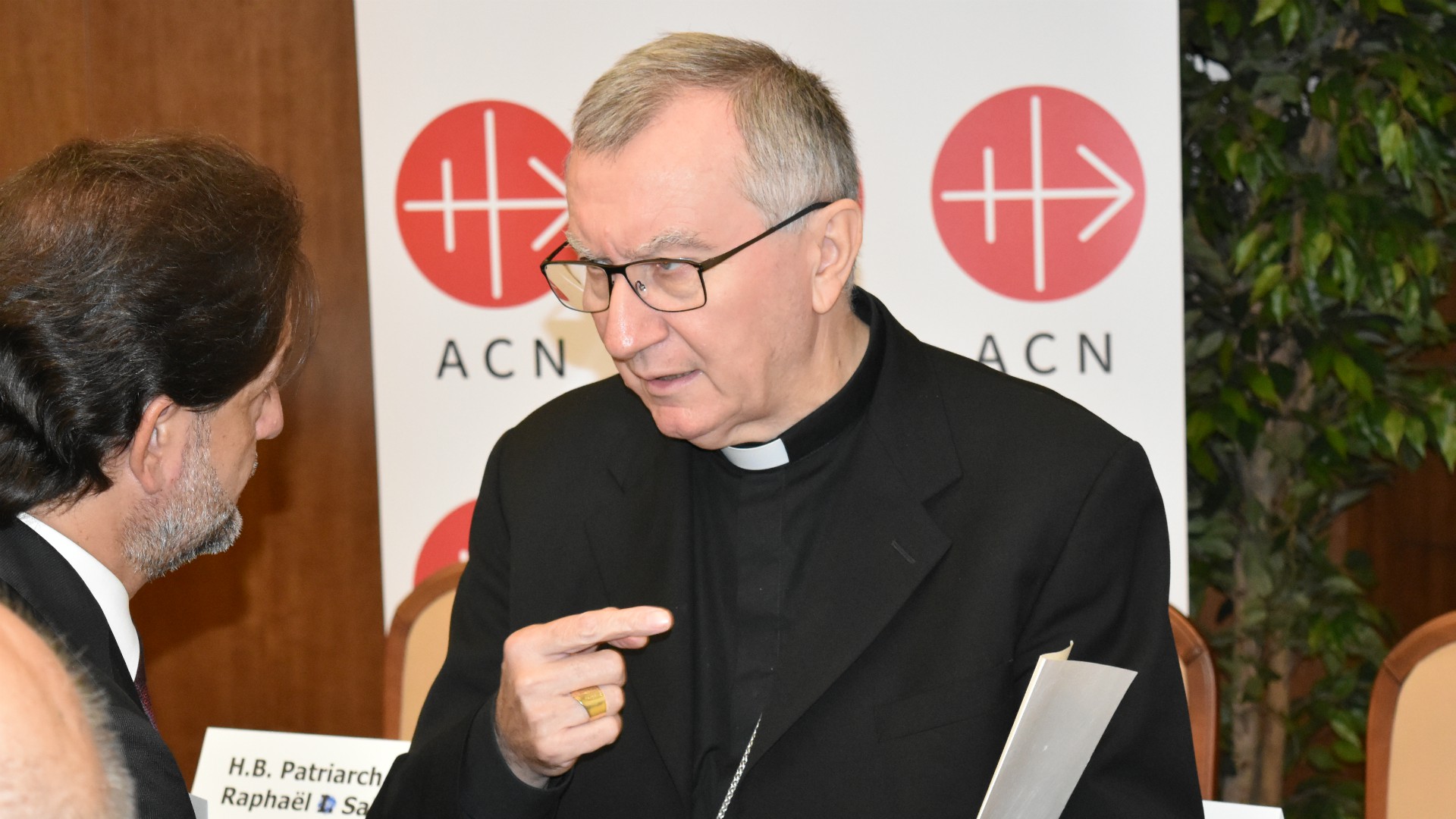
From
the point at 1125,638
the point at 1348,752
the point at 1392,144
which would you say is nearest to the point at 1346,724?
the point at 1348,752

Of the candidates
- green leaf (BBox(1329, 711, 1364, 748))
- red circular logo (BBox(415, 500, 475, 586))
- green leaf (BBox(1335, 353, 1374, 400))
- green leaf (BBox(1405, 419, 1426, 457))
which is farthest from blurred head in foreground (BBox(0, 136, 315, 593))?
green leaf (BBox(1329, 711, 1364, 748))

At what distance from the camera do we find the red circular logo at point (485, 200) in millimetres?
3193

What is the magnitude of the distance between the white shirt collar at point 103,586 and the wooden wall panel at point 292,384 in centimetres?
226

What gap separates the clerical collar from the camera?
179 cm

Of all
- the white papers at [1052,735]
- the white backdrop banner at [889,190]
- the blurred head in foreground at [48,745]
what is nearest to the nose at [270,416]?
the white papers at [1052,735]

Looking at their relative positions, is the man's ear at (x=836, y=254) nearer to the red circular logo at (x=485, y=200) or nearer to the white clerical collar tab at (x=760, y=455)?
the white clerical collar tab at (x=760, y=455)

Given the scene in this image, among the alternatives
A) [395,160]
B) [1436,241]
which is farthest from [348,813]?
[1436,241]

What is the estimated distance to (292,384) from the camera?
12.4 feet

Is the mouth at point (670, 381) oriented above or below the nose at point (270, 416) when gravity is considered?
above

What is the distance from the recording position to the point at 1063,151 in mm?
2975

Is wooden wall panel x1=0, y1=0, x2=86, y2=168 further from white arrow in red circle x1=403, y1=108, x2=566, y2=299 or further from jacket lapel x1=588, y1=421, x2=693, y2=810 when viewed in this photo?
jacket lapel x1=588, y1=421, x2=693, y2=810

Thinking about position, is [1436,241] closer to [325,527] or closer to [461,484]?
[461,484]

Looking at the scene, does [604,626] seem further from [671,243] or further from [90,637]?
[90,637]

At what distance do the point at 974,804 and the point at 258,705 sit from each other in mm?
3091
